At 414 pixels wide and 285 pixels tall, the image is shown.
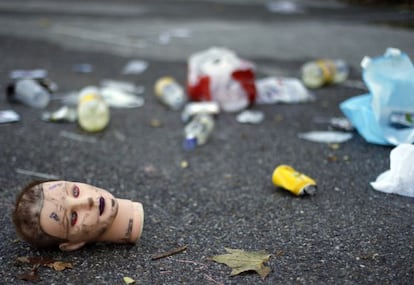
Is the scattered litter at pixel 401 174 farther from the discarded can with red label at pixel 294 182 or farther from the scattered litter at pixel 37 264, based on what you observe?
the scattered litter at pixel 37 264

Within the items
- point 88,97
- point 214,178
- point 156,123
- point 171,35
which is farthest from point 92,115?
point 171,35

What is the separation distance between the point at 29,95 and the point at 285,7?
6.71 m

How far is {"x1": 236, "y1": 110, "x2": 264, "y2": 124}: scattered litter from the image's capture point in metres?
4.35

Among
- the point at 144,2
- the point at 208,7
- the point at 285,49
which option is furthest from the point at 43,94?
the point at 144,2

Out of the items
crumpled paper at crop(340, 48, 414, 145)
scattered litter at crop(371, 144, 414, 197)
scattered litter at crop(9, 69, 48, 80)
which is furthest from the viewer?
scattered litter at crop(9, 69, 48, 80)

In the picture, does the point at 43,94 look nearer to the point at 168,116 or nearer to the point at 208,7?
the point at 168,116

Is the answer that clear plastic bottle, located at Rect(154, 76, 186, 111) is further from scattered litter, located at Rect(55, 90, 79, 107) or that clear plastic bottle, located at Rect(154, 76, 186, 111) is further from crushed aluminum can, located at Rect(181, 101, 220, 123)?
scattered litter, located at Rect(55, 90, 79, 107)

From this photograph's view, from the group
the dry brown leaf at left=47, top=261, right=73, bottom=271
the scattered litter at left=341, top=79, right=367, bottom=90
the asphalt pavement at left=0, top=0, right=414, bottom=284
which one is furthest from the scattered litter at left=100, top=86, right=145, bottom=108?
the dry brown leaf at left=47, top=261, right=73, bottom=271

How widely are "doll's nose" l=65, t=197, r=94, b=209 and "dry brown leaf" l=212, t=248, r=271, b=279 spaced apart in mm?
585

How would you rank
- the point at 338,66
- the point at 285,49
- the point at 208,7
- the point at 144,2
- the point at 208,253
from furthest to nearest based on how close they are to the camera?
1. the point at 144,2
2. the point at 208,7
3. the point at 285,49
4. the point at 338,66
5. the point at 208,253

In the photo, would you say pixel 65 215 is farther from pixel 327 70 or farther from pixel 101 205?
pixel 327 70

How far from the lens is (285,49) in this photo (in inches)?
269

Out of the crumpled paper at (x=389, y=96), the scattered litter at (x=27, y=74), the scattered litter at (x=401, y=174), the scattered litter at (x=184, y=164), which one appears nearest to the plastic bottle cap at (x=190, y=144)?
the scattered litter at (x=184, y=164)

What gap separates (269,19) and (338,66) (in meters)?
4.40
